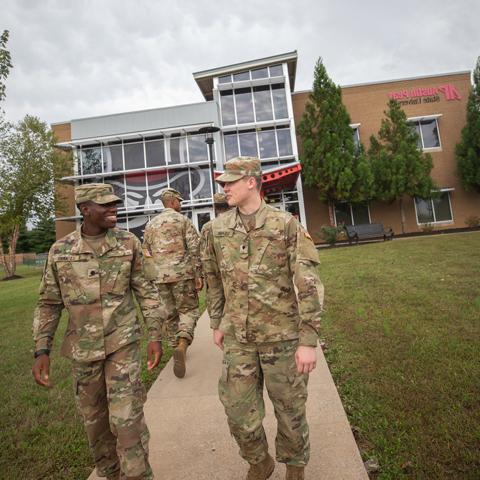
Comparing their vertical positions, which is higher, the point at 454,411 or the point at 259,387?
the point at 259,387

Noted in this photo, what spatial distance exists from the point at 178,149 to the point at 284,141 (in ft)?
23.4

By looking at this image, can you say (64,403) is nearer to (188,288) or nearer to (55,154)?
(188,288)

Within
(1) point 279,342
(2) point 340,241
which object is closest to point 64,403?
(1) point 279,342

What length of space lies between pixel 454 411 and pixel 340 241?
18087 millimetres

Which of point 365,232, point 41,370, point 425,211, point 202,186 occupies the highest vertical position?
point 202,186

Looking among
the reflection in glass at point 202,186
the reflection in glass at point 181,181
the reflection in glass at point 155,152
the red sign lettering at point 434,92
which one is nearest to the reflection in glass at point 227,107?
the reflection in glass at point 202,186

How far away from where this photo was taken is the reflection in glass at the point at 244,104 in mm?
22391

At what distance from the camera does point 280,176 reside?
1789 centimetres

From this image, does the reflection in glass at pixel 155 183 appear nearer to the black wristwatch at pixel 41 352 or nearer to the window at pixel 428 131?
the window at pixel 428 131

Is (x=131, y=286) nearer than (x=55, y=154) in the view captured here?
Yes

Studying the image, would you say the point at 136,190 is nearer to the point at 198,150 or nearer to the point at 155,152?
the point at 155,152

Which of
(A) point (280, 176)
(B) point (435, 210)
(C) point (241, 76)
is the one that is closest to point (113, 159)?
(C) point (241, 76)

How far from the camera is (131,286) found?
251 cm

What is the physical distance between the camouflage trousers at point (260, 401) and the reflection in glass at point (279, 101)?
21.9 m
